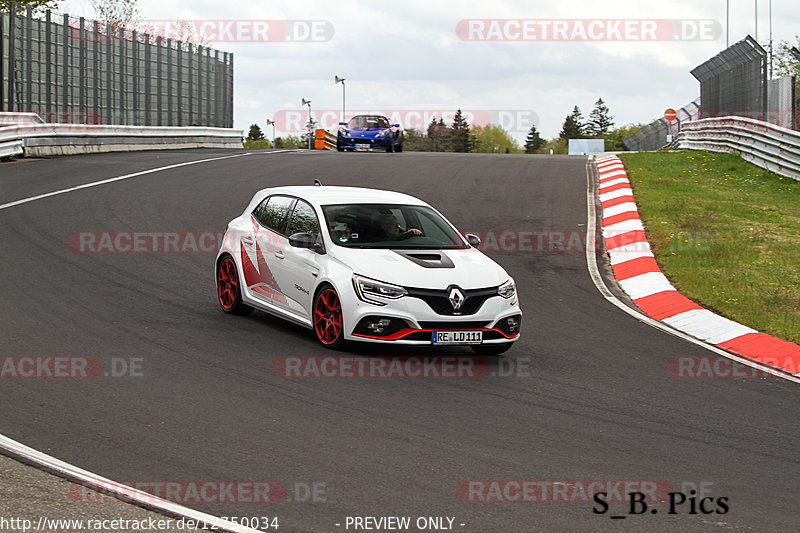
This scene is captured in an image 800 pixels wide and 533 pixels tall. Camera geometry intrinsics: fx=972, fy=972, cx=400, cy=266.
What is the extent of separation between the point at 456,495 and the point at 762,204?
50.4 feet

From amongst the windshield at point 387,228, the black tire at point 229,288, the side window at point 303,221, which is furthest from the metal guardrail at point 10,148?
the windshield at point 387,228

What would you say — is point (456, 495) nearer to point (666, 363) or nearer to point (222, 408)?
point (222, 408)

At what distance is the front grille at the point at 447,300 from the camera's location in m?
8.54

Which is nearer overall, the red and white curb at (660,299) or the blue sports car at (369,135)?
the red and white curb at (660,299)

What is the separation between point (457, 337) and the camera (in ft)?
28.2

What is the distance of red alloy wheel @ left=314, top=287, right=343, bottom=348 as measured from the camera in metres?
8.75

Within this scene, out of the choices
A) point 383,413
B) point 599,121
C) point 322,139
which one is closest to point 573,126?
point 599,121

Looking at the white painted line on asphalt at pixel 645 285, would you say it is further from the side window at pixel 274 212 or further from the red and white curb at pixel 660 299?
the side window at pixel 274 212

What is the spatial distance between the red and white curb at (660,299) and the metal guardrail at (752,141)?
4.61 meters

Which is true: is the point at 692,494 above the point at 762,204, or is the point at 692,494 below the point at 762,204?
below

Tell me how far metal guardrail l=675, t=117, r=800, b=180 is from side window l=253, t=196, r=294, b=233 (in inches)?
573

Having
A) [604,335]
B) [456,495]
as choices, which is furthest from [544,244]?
[456,495]

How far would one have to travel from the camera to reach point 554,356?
359 inches

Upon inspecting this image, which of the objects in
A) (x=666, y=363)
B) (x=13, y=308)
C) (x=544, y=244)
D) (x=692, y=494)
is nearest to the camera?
(x=692, y=494)
